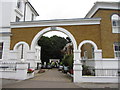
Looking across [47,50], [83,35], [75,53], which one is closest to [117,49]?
[83,35]

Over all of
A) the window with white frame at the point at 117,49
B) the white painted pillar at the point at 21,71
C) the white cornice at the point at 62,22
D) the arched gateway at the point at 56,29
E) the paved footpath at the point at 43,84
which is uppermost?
the white cornice at the point at 62,22

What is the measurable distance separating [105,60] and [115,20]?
14.5ft

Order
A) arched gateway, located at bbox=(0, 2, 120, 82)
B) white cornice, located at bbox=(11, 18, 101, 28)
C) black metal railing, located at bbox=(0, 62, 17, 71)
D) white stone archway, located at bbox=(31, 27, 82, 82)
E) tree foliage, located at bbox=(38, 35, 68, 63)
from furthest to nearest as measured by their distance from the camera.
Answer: tree foliage, located at bbox=(38, 35, 68, 63) → white cornice, located at bbox=(11, 18, 101, 28) → black metal railing, located at bbox=(0, 62, 17, 71) → arched gateway, located at bbox=(0, 2, 120, 82) → white stone archway, located at bbox=(31, 27, 82, 82)

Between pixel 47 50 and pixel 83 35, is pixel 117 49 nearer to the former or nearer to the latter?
pixel 83 35

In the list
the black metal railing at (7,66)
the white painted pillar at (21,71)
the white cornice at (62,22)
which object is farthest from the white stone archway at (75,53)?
the black metal railing at (7,66)

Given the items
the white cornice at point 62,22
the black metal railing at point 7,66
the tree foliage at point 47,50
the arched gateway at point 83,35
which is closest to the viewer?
the arched gateway at point 83,35

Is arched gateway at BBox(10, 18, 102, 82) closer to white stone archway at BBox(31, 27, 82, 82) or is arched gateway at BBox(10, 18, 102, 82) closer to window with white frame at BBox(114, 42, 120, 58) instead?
white stone archway at BBox(31, 27, 82, 82)

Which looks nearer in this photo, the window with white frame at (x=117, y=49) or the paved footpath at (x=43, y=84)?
the paved footpath at (x=43, y=84)

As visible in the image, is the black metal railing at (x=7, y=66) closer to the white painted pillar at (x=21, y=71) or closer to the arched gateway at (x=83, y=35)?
the arched gateway at (x=83, y=35)

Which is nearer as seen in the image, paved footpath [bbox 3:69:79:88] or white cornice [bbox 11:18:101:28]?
paved footpath [bbox 3:69:79:88]

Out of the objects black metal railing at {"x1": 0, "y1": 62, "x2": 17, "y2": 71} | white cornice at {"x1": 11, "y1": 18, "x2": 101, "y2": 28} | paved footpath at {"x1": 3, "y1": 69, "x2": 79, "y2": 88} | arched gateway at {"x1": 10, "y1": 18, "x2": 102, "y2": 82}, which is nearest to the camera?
paved footpath at {"x1": 3, "y1": 69, "x2": 79, "y2": 88}

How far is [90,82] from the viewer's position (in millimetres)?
10016

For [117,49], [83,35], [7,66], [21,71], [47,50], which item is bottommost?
[21,71]

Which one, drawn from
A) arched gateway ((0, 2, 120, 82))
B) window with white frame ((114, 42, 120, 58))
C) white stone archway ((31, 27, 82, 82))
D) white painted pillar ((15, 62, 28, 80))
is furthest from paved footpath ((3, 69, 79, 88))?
window with white frame ((114, 42, 120, 58))
